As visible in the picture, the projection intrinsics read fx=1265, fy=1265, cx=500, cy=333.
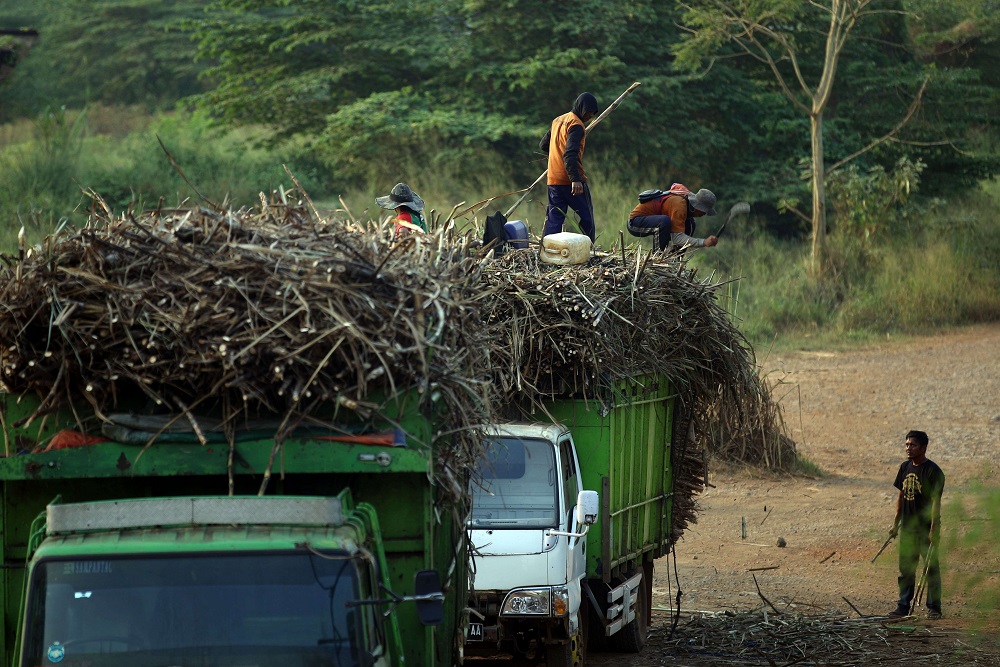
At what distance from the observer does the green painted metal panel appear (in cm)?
870

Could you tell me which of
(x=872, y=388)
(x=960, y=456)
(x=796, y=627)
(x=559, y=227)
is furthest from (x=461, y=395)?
(x=872, y=388)

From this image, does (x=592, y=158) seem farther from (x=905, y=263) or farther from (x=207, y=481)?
(x=207, y=481)

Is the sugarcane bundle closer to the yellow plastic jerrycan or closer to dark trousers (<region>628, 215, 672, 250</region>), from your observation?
the yellow plastic jerrycan

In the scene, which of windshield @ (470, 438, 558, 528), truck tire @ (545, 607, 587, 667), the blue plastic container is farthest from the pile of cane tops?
the blue plastic container

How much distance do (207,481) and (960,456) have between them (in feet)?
48.3

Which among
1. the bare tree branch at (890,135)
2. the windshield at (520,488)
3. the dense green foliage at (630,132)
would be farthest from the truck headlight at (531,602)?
the bare tree branch at (890,135)

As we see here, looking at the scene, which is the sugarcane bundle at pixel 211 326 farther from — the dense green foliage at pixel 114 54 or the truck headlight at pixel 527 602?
the dense green foliage at pixel 114 54

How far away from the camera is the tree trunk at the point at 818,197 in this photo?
24797mm

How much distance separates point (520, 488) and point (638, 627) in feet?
6.94

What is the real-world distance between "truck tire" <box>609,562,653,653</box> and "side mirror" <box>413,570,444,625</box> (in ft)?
15.8

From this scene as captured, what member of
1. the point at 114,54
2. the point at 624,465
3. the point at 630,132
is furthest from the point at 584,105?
the point at 114,54

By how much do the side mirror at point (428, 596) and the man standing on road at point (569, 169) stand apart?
725cm

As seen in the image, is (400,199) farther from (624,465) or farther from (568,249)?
(624,465)

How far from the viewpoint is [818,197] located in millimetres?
24922
